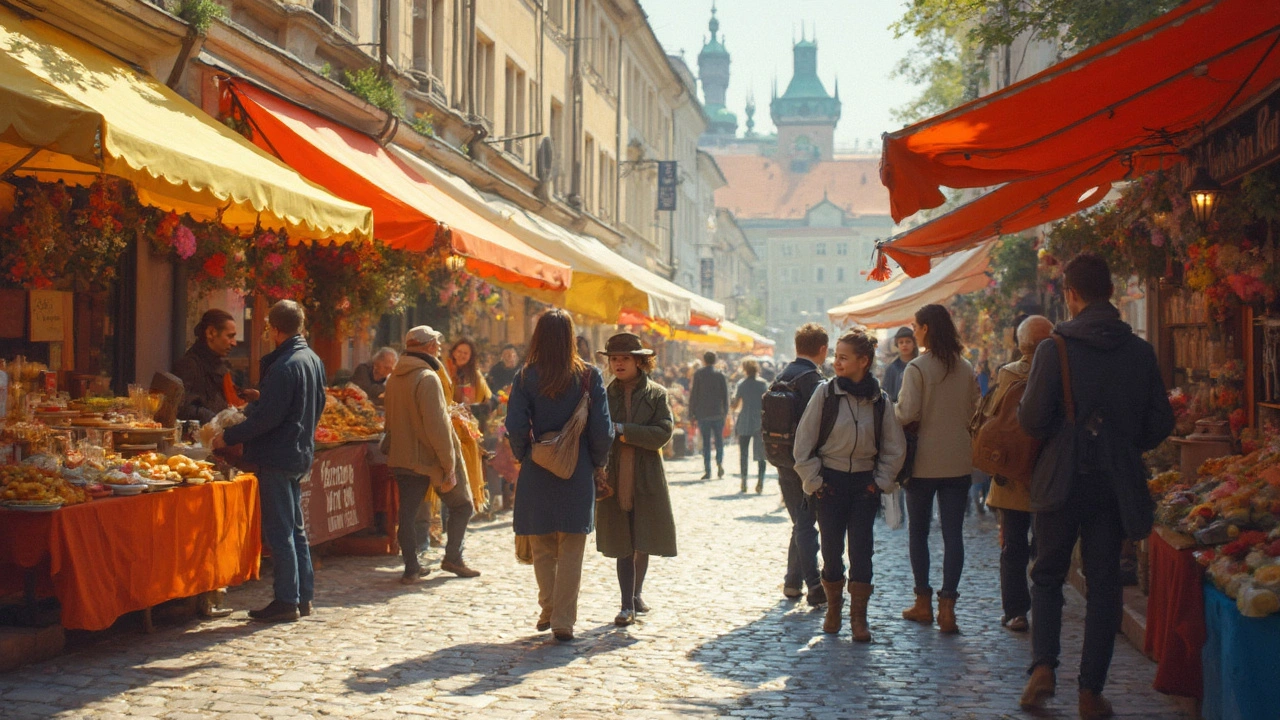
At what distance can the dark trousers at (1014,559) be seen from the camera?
279 inches

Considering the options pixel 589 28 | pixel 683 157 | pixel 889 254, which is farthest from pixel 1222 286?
pixel 683 157

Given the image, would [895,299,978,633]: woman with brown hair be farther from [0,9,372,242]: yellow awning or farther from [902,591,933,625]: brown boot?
[0,9,372,242]: yellow awning

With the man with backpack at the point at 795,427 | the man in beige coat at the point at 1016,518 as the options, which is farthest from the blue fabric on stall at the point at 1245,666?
the man with backpack at the point at 795,427

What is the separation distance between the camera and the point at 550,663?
7.05 m

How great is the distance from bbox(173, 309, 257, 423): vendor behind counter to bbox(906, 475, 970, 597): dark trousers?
4.70 meters

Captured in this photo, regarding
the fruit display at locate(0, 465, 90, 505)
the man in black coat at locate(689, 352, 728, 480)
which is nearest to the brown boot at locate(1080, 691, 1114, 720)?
the fruit display at locate(0, 465, 90, 505)

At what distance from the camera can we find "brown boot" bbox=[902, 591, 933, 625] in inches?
330

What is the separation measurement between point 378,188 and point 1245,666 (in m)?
8.34

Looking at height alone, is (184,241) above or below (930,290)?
below

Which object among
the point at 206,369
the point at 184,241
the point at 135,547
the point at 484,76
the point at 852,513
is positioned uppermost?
the point at 484,76

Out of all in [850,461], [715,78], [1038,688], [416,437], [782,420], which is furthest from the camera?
[715,78]

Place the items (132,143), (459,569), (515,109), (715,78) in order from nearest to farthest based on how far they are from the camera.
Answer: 1. (132,143)
2. (459,569)
3. (515,109)
4. (715,78)

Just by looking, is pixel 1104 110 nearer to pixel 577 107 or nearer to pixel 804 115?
pixel 577 107

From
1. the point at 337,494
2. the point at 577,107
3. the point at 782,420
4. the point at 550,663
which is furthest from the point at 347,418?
the point at 577,107
